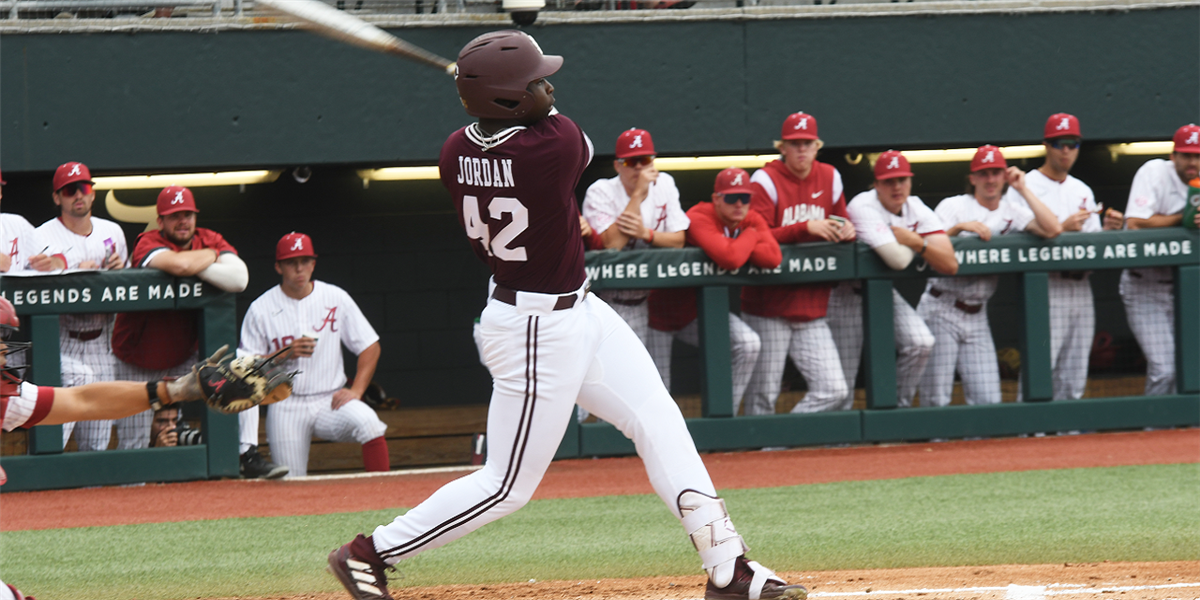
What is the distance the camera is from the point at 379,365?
927 cm

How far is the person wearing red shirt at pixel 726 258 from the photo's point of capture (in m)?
6.30

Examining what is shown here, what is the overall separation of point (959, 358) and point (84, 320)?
4694 millimetres

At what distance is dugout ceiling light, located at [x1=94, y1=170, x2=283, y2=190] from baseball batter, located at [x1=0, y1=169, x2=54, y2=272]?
2.15 metres

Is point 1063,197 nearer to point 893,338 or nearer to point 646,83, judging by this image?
point 893,338

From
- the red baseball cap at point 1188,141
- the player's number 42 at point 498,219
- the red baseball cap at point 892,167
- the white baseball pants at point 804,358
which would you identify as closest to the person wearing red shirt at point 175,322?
the white baseball pants at point 804,358

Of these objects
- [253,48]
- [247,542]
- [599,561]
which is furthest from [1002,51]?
[247,542]

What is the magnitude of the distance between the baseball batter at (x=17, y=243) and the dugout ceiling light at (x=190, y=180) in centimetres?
215

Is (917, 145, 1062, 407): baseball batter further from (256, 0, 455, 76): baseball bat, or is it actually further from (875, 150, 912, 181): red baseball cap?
(256, 0, 455, 76): baseball bat

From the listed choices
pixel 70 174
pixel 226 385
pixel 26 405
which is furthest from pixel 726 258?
pixel 26 405

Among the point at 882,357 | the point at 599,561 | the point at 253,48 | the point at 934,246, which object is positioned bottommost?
the point at 599,561

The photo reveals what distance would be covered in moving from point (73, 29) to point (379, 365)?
3327 mm

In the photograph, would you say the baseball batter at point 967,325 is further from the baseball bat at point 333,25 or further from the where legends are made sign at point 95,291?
the where legends are made sign at point 95,291

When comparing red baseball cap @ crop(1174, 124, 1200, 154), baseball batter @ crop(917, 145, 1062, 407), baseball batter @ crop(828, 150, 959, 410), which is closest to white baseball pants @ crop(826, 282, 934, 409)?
baseball batter @ crop(828, 150, 959, 410)

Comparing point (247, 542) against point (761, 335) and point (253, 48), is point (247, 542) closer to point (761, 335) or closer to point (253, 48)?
point (761, 335)
